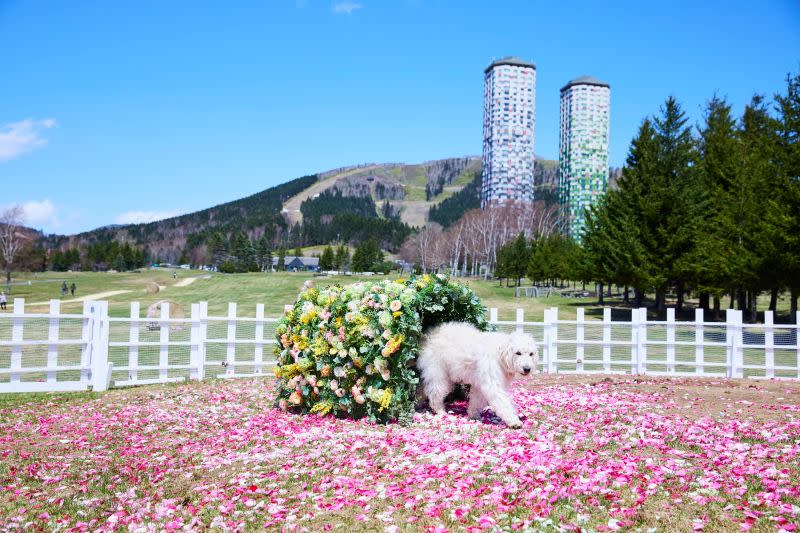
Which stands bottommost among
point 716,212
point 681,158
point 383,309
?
point 383,309

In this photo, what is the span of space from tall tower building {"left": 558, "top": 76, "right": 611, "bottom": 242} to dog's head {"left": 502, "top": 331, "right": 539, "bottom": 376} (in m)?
133

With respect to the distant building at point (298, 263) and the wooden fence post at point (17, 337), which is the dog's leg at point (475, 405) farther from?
the distant building at point (298, 263)

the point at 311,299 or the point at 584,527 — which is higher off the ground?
the point at 311,299

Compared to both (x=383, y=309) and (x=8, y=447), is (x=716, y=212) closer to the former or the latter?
(x=383, y=309)

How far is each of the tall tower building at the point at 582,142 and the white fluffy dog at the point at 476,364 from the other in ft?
433

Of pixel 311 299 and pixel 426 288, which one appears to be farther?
pixel 311 299

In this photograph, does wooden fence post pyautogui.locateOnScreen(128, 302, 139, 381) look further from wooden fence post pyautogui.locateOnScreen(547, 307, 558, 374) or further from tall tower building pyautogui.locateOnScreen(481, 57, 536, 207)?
tall tower building pyautogui.locateOnScreen(481, 57, 536, 207)

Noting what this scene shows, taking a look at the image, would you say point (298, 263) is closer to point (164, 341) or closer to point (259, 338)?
point (259, 338)

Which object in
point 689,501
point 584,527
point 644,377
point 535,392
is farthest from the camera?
point 644,377

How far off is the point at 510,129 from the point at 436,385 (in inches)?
5968

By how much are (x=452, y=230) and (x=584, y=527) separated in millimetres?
111719

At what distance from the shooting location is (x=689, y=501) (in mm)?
4711

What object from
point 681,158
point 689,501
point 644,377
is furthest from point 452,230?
point 689,501

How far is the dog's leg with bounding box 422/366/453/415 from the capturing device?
809 cm
